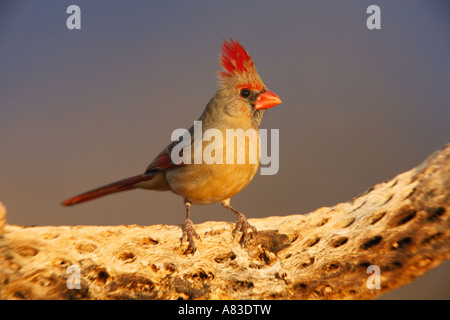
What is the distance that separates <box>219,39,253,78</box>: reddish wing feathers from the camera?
7.95 feet

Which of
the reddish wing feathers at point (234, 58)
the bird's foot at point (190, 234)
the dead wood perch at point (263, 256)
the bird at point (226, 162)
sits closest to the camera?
the dead wood perch at point (263, 256)

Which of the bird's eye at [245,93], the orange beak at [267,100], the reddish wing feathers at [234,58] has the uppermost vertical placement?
the reddish wing feathers at [234,58]

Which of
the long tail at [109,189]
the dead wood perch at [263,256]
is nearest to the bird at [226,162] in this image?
the long tail at [109,189]

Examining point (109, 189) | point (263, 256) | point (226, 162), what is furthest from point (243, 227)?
point (109, 189)

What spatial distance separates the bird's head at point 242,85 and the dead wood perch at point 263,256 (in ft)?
2.30

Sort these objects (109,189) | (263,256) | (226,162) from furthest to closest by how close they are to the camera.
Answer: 1. (109,189)
2. (226,162)
3. (263,256)

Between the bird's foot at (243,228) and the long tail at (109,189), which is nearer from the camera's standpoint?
the bird's foot at (243,228)

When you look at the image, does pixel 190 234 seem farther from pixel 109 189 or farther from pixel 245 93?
pixel 245 93

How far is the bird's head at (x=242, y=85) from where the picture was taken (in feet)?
7.98

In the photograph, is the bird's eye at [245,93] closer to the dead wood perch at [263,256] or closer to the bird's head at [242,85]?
the bird's head at [242,85]

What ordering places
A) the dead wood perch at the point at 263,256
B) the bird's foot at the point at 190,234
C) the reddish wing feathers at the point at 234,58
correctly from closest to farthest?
the dead wood perch at the point at 263,256 < the bird's foot at the point at 190,234 < the reddish wing feathers at the point at 234,58

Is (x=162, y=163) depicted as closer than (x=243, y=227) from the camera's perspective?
No

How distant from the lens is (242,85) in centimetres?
246

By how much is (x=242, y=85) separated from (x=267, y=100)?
0.53ft
